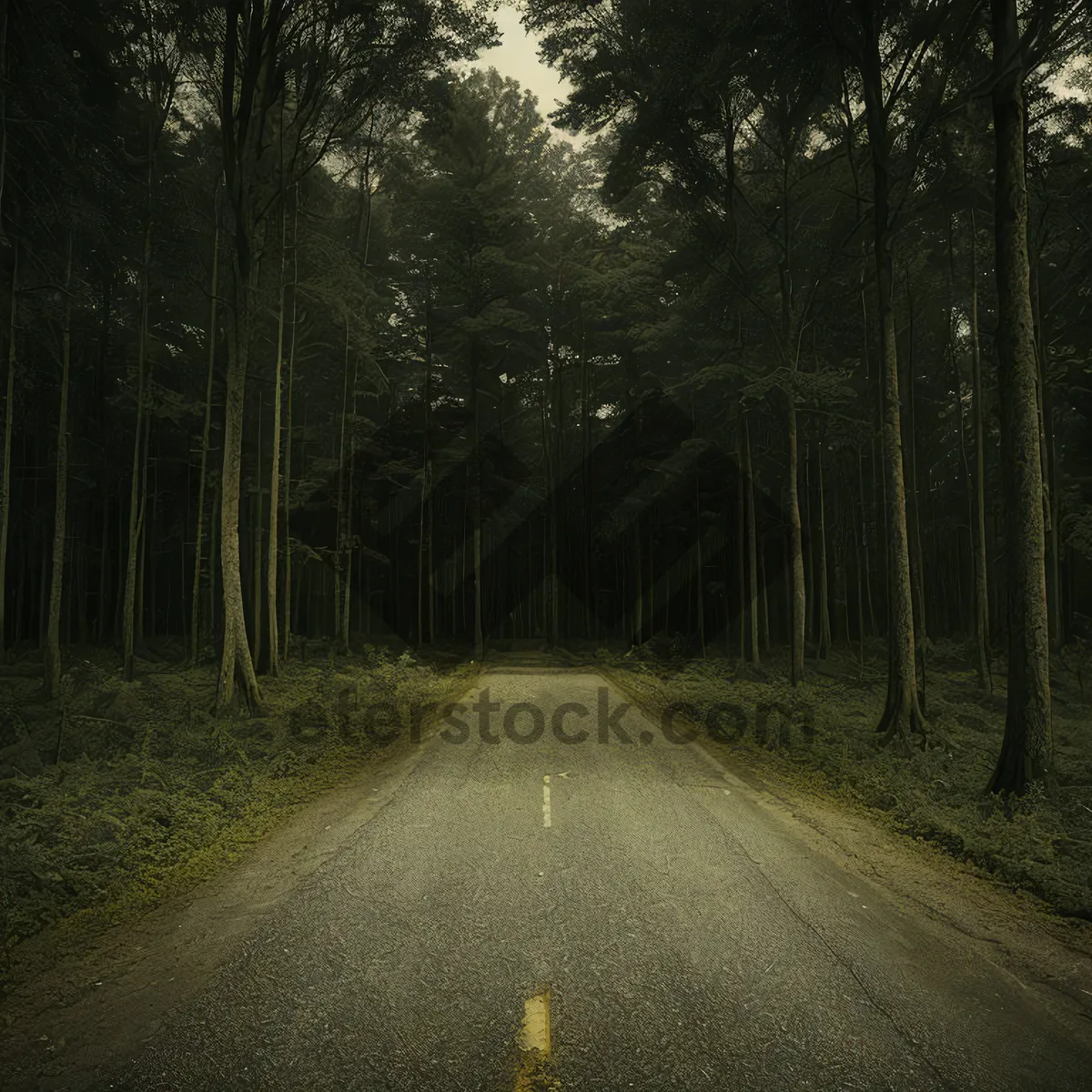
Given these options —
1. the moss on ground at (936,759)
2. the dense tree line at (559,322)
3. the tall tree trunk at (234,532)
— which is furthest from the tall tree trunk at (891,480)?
the tall tree trunk at (234,532)

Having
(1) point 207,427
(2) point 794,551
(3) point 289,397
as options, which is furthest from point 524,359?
(2) point 794,551

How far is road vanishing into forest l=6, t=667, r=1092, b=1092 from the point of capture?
3.33m

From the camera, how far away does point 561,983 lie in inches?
161

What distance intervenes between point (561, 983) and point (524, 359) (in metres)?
30.9

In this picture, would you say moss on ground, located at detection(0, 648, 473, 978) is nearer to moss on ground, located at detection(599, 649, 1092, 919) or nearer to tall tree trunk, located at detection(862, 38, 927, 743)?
moss on ground, located at detection(599, 649, 1092, 919)

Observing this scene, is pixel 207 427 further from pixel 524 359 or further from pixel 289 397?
pixel 524 359

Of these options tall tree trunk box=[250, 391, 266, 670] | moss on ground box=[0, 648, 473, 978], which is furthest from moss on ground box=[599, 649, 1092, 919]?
tall tree trunk box=[250, 391, 266, 670]

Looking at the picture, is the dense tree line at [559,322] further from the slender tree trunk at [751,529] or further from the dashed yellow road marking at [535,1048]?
the dashed yellow road marking at [535,1048]

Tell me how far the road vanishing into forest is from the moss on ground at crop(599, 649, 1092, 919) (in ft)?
5.48

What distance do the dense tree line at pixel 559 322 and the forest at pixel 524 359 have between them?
0.48 ft

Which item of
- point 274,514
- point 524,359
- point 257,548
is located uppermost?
point 524,359

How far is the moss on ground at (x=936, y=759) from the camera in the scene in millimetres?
6562

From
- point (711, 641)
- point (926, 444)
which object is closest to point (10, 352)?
point (711, 641)

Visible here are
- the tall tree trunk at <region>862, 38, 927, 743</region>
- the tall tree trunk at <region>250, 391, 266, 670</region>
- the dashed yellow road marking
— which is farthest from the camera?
the tall tree trunk at <region>250, 391, 266, 670</region>
